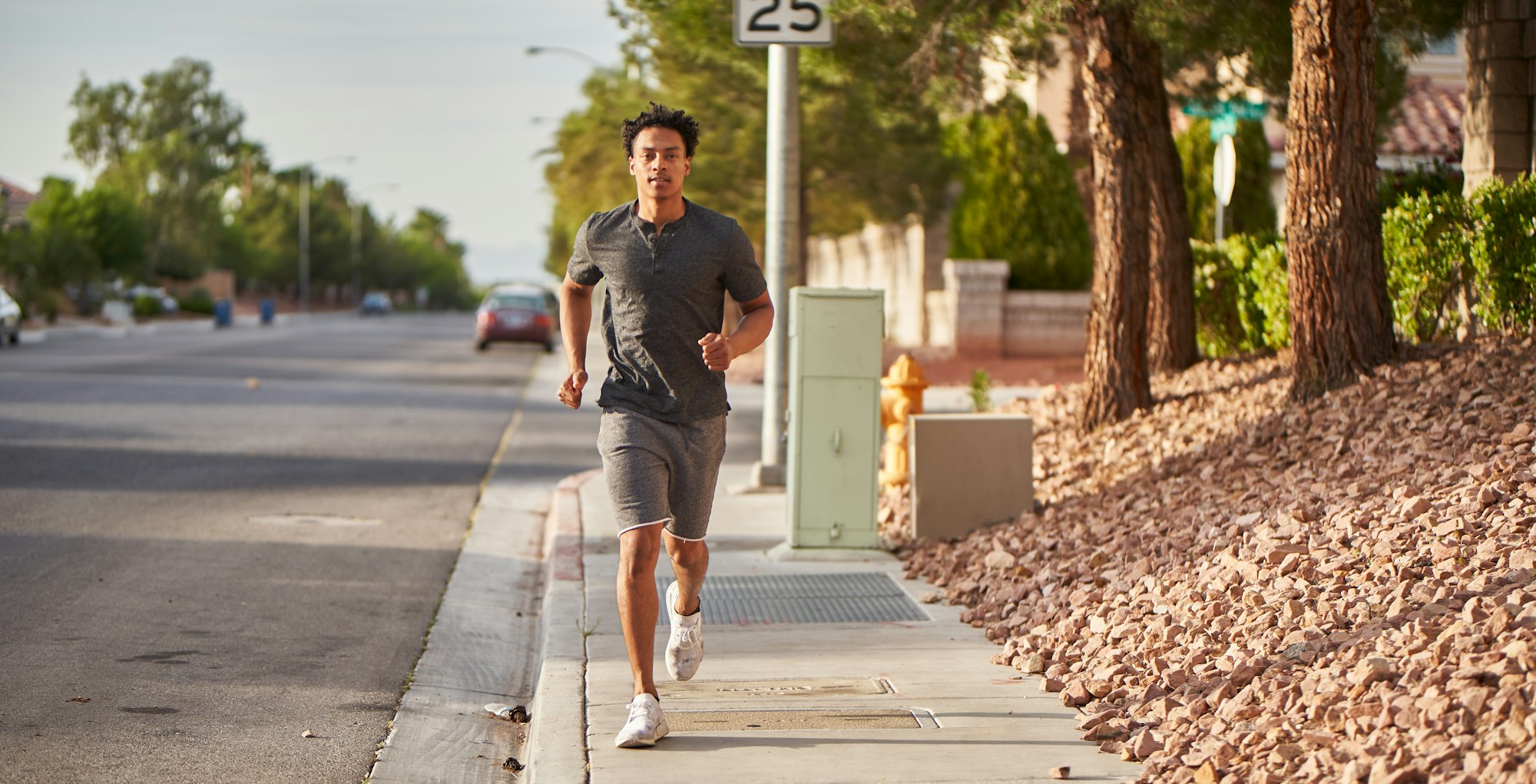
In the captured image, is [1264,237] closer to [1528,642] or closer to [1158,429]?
[1158,429]

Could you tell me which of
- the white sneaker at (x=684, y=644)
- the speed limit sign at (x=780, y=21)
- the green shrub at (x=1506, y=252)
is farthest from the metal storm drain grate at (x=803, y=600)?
the green shrub at (x=1506, y=252)

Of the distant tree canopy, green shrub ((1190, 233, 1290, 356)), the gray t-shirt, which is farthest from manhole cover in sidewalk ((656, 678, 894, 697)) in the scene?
the distant tree canopy

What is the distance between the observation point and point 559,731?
5.27 m

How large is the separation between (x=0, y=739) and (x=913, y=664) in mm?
3243

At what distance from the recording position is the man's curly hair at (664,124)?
518cm

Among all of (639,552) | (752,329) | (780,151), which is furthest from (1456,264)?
(639,552)

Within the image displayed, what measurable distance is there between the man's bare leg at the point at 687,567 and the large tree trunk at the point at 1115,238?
5.79 meters

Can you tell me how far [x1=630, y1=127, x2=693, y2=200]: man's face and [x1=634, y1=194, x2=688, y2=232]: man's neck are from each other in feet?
0.06

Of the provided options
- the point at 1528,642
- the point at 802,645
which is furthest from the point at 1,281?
the point at 1528,642

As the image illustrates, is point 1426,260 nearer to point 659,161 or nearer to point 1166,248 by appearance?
point 1166,248

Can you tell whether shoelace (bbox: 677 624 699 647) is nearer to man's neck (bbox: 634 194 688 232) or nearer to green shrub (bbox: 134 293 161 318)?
man's neck (bbox: 634 194 688 232)

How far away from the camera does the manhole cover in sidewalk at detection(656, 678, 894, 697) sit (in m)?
5.80

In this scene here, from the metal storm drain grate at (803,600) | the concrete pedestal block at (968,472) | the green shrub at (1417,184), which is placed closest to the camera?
the metal storm drain grate at (803,600)

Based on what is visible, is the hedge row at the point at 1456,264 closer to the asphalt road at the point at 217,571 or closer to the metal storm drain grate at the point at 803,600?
A: the metal storm drain grate at the point at 803,600
